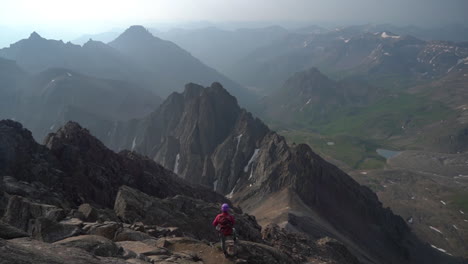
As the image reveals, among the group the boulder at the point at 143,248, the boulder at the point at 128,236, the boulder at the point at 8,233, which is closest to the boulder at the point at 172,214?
the boulder at the point at 128,236

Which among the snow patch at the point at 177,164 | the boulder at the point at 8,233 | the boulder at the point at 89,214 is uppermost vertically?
the boulder at the point at 8,233

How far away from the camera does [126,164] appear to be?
87938 mm

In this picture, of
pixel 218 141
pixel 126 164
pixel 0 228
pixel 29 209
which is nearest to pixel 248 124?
pixel 218 141

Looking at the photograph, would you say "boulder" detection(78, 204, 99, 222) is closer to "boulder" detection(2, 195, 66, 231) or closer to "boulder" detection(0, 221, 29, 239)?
"boulder" detection(2, 195, 66, 231)

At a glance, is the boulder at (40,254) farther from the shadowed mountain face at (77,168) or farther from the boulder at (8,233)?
the shadowed mountain face at (77,168)

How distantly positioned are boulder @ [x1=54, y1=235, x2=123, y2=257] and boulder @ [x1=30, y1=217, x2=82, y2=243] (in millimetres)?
4120

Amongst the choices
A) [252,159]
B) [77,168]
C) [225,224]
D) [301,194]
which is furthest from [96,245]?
[252,159]

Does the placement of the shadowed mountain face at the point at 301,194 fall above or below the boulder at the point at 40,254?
below

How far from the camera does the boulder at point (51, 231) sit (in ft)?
98.3

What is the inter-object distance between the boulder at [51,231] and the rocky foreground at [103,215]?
0.08 m

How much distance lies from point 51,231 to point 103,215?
1526 centimetres

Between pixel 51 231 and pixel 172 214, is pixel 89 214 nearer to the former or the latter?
pixel 51 231

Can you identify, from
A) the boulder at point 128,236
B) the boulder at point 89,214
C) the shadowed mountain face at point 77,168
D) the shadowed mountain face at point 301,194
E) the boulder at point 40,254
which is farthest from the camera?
the shadowed mountain face at point 301,194

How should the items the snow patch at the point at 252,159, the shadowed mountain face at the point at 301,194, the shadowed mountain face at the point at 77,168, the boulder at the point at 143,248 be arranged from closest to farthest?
1. the boulder at the point at 143,248
2. the shadowed mountain face at the point at 77,168
3. the shadowed mountain face at the point at 301,194
4. the snow patch at the point at 252,159
